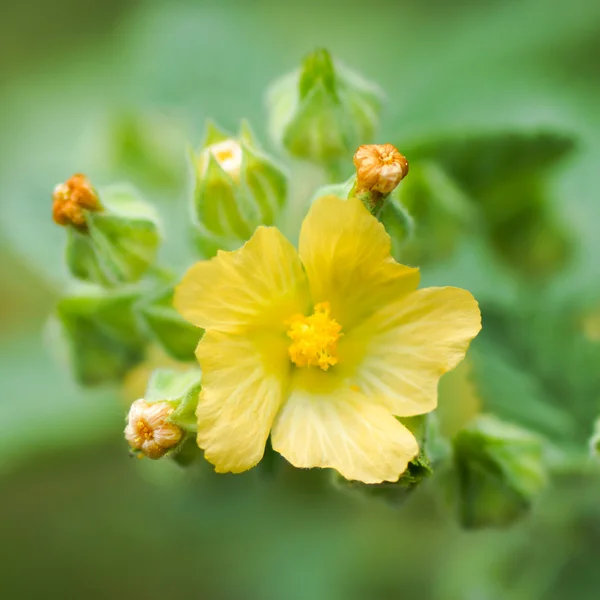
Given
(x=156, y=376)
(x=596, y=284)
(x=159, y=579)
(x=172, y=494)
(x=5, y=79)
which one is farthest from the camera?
(x=5, y=79)

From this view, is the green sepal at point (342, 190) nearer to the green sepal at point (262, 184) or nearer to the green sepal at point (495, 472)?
the green sepal at point (262, 184)

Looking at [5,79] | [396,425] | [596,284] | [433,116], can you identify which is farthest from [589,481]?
[5,79]

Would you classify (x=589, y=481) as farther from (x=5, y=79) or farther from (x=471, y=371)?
(x=5, y=79)

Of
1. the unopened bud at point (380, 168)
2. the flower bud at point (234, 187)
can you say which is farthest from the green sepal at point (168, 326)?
the unopened bud at point (380, 168)

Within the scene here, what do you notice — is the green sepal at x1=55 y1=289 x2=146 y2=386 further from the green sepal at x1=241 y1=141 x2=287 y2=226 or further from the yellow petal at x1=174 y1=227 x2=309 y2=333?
the yellow petal at x1=174 y1=227 x2=309 y2=333

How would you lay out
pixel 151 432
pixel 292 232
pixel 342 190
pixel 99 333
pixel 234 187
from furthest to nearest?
1. pixel 292 232
2. pixel 99 333
3. pixel 234 187
4. pixel 342 190
5. pixel 151 432

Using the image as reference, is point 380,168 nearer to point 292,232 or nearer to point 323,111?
point 323,111

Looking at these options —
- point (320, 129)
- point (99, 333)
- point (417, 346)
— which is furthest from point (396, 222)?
point (99, 333)
